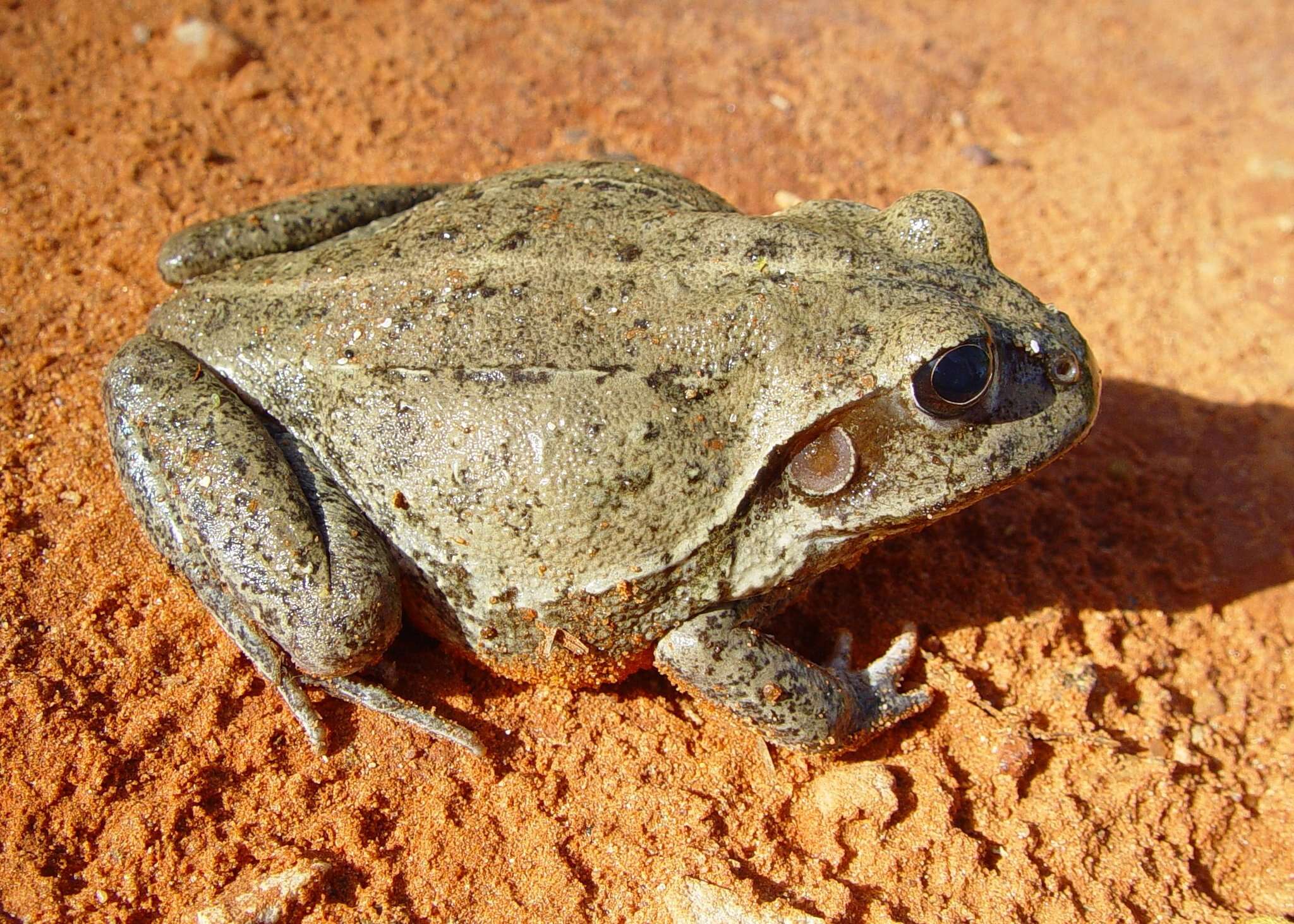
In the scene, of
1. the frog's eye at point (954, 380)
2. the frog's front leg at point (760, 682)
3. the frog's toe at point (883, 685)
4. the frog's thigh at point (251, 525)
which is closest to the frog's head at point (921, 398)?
the frog's eye at point (954, 380)

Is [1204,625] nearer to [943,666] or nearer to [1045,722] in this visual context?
[1045,722]

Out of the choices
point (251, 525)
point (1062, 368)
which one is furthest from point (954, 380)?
point (251, 525)

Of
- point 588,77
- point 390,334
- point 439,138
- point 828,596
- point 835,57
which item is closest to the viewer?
point 390,334

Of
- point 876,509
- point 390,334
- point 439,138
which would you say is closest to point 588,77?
point 439,138

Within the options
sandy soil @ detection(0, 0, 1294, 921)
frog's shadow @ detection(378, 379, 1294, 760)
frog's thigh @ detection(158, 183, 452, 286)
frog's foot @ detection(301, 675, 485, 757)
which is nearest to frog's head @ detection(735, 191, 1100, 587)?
frog's shadow @ detection(378, 379, 1294, 760)

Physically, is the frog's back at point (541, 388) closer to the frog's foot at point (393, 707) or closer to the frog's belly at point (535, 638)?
the frog's belly at point (535, 638)

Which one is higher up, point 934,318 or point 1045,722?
point 934,318
